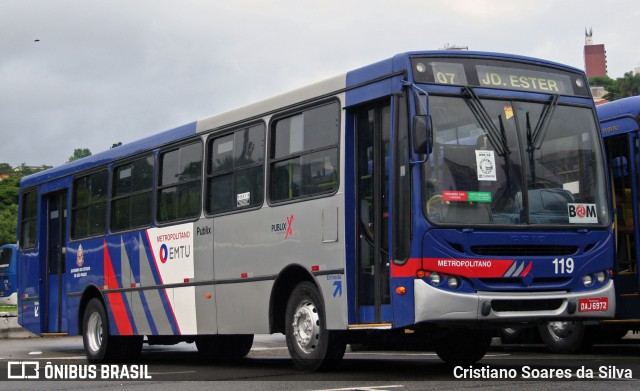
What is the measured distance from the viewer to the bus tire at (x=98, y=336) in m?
16.9

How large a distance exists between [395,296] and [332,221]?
1.44 m

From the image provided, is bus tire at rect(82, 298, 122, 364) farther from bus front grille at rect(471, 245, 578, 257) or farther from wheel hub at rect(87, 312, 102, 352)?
bus front grille at rect(471, 245, 578, 257)

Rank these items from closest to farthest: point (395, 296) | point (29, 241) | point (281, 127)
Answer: point (395, 296) → point (281, 127) → point (29, 241)

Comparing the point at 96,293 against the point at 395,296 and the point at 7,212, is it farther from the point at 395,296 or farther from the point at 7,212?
the point at 7,212

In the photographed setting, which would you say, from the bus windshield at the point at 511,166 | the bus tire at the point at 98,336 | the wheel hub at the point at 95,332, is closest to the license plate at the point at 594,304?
the bus windshield at the point at 511,166

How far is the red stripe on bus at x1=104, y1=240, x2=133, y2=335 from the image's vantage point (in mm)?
16558

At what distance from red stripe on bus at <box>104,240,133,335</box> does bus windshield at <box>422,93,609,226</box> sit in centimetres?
710

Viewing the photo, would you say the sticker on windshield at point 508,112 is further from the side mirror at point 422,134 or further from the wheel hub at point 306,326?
the wheel hub at point 306,326

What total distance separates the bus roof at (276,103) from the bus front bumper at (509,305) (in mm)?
2377

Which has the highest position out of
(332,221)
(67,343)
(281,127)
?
(281,127)

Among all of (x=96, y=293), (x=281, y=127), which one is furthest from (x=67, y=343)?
(x=281, y=127)

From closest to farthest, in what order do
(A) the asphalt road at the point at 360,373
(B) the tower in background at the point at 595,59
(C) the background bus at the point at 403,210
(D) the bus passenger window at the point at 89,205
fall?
1. (A) the asphalt road at the point at 360,373
2. (C) the background bus at the point at 403,210
3. (D) the bus passenger window at the point at 89,205
4. (B) the tower in background at the point at 595,59

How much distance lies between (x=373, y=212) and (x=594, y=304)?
2486 mm

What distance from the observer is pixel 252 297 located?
534 inches
